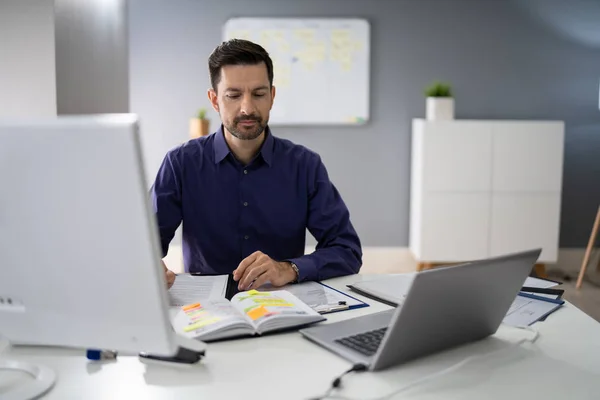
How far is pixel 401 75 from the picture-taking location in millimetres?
4711

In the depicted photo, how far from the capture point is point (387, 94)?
186 inches

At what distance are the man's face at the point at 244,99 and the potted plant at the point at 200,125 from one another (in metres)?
2.33

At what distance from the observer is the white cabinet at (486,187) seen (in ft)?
14.6

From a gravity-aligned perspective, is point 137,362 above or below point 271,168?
below

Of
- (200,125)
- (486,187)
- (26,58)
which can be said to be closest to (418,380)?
(26,58)

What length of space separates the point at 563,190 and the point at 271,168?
3.41m

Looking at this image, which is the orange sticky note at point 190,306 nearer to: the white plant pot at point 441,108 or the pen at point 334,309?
the pen at point 334,309

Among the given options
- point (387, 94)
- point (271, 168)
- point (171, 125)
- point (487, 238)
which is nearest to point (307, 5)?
point (387, 94)

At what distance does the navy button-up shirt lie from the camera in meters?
2.06

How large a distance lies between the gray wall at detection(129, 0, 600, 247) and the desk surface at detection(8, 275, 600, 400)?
350 centimetres

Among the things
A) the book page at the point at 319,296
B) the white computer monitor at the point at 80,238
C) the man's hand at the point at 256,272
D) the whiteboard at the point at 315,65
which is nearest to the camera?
the white computer monitor at the point at 80,238

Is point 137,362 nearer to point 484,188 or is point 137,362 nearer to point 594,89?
point 484,188

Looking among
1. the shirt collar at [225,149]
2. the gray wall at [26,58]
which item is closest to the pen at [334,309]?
the shirt collar at [225,149]

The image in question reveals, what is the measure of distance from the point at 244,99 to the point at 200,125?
2.40 m
